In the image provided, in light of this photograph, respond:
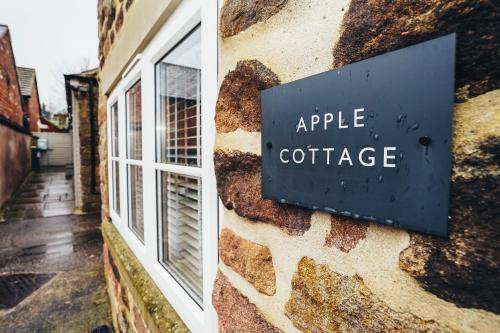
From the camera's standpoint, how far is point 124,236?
8.11 ft

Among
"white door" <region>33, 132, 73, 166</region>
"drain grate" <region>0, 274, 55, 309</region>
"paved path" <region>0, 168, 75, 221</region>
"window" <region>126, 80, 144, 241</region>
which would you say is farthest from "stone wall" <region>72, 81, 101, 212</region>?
"white door" <region>33, 132, 73, 166</region>

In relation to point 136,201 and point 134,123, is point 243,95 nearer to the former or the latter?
point 134,123

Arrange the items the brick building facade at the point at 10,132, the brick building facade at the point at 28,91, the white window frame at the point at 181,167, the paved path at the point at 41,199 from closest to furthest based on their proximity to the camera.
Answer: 1. the white window frame at the point at 181,167
2. the paved path at the point at 41,199
3. the brick building facade at the point at 10,132
4. the brick building facade at the point at 28,91

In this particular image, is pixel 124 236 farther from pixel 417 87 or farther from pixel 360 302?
pixel 417 87

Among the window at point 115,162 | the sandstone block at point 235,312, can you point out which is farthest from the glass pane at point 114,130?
the sandstone block at point 235,312

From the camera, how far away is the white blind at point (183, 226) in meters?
1.38

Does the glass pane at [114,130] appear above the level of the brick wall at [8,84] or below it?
below

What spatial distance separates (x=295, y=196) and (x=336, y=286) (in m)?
0.19

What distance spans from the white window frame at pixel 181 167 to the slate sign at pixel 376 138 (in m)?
0.44

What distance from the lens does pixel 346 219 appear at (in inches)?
20.4

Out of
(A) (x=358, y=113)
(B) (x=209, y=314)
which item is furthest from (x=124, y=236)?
(A) (x=358, y=113)

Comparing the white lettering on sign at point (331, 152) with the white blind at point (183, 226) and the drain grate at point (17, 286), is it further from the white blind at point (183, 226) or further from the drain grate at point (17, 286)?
the drain grate at point (17, 286)

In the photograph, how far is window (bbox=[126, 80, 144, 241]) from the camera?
2205mm

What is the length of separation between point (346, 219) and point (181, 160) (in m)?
1.14
